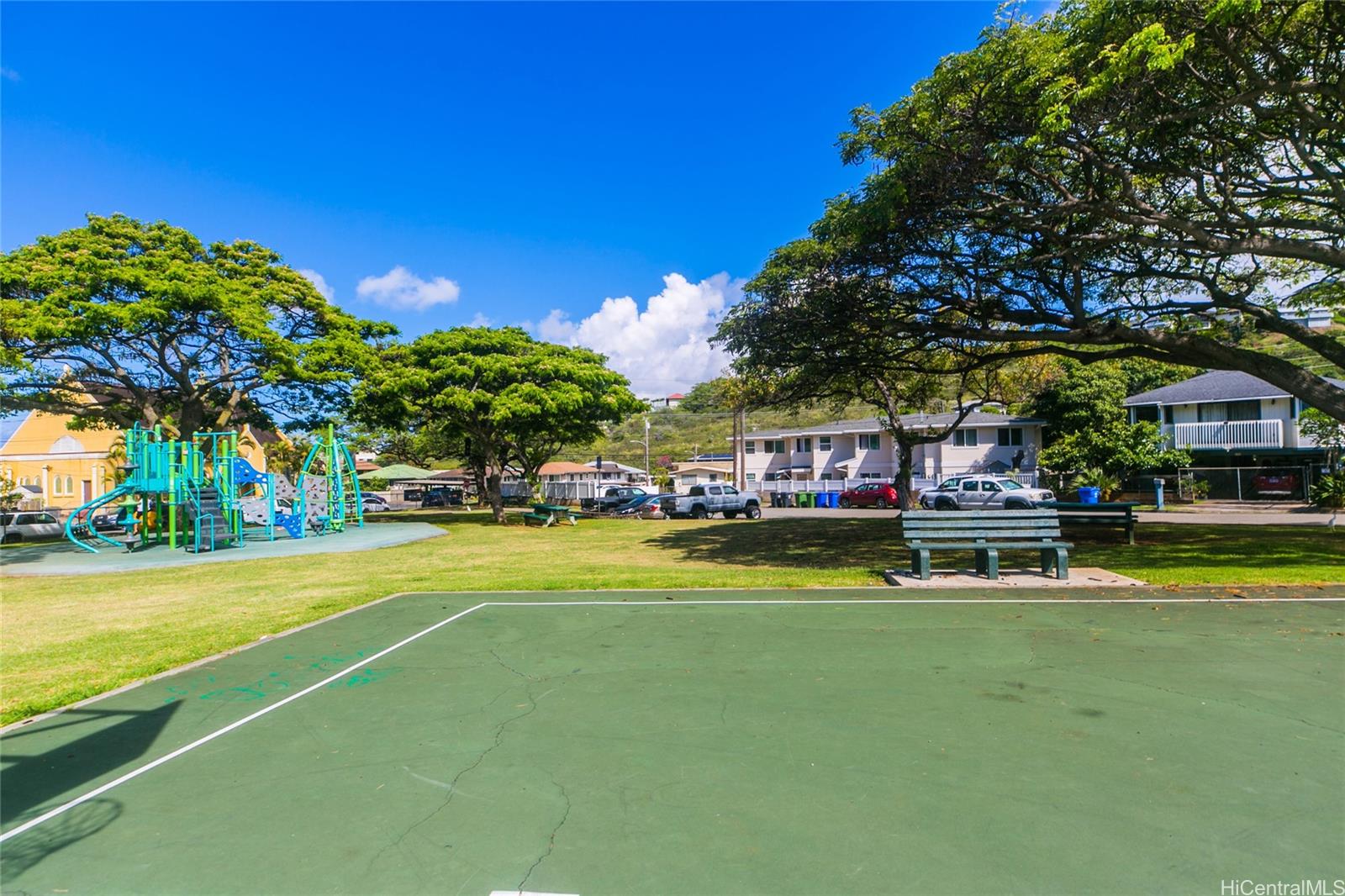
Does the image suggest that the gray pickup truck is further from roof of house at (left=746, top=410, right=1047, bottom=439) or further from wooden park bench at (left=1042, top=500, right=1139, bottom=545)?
wooden park bench at (left=1042, top=500, right=1139, bottom=545)

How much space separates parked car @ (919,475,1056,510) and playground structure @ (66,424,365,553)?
2559cm

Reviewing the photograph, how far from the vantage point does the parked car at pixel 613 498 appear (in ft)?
131

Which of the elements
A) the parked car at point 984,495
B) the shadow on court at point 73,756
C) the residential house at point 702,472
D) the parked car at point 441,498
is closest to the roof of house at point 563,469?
the residential house at point 702,472

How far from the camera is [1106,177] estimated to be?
506 inches

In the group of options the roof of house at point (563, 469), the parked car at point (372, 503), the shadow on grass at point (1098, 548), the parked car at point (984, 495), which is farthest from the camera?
the roof of house at point (563, 469)

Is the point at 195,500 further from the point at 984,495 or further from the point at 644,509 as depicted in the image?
the point at 984,495

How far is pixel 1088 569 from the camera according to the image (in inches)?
456

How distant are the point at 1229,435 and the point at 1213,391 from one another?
254 cm

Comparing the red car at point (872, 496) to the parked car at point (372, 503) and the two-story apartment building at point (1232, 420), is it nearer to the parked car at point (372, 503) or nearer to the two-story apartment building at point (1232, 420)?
the two-story apartment building at point (1232, 420)

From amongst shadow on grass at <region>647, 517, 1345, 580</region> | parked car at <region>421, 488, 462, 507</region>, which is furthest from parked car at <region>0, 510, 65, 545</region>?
parked car at <region>421, 488, 462, 507</region>

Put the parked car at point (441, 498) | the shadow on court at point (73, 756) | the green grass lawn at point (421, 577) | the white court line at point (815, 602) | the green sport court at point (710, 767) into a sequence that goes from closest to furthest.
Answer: the green sport court at point (710, 767)
the shadow on court at point (73, 756)
the white court line at point (815, 602)
the green grass lawn at point (421, 577)
the parked car at point (441, 498)

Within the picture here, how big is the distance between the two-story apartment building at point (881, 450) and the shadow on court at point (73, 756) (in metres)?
40.7

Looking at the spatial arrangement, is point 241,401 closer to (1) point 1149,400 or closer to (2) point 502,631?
(2) point 502,631

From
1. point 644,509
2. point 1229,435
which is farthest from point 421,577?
point 1229,435
